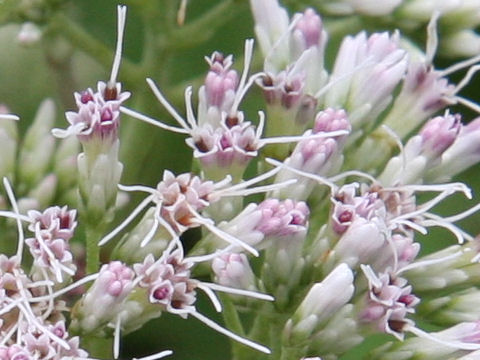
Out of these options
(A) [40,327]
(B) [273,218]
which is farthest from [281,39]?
(A) [40,327]

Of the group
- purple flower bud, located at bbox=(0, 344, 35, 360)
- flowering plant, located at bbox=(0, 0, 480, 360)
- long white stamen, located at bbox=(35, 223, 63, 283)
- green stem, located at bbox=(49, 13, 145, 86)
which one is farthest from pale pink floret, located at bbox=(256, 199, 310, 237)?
green stem, located at bbox=(49, 13, 145, 86)

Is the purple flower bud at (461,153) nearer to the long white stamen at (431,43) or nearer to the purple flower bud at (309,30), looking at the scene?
the long white stamen at (431,43)

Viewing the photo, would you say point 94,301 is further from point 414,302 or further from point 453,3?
point 453,3

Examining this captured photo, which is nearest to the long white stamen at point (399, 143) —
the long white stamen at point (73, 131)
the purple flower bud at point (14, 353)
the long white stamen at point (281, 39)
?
the long white stamen at point (281, 39)

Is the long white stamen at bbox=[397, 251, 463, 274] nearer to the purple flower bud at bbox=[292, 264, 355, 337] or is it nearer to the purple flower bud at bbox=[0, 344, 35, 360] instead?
the purple flower bud at bbox=[292, 264, 355, 337]

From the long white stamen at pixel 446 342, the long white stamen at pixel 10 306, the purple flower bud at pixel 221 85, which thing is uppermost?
the purple flower bud at pixel 221 85

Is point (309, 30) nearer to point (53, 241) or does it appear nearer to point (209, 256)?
point (209, 256)
